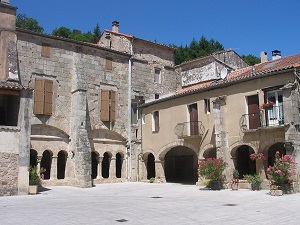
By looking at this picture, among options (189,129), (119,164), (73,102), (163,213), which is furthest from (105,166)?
(163,213)

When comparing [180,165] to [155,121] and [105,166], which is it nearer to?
[155,121]

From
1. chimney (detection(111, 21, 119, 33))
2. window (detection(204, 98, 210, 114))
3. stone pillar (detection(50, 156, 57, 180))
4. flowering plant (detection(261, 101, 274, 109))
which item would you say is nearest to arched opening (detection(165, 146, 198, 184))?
window (detection(204, 98, 210, 114))

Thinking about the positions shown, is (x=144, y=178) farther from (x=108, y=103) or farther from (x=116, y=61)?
(x=116, y=61)

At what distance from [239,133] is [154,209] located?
9428 millimetres

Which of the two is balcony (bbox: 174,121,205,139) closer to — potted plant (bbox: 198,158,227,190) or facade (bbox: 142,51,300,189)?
facade (bbox: 142,51,300,189)

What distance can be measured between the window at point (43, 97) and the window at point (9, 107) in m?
2.22

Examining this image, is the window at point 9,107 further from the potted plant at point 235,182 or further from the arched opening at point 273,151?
the arched opening at point 273,151

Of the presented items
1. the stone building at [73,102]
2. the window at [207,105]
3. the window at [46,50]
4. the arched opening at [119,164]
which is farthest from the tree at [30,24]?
the window at [207,105]

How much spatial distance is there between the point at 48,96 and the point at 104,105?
14.0 ft

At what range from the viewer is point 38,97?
22.3m

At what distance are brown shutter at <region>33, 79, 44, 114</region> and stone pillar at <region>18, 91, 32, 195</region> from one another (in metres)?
4.61

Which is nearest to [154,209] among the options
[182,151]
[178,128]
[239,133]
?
[239,133]

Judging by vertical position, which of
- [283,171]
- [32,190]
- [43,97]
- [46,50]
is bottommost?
[32,190]

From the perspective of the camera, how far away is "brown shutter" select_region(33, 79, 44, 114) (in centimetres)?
2203
